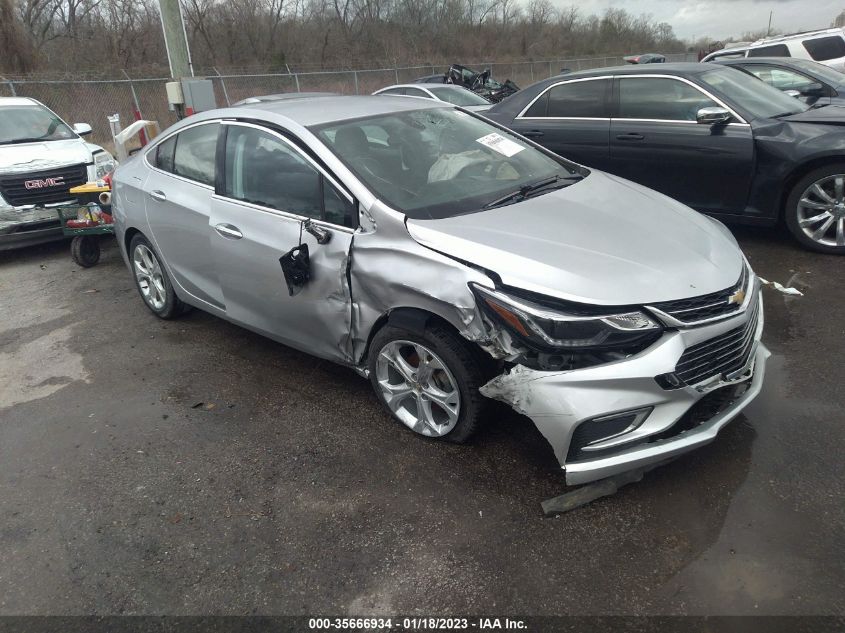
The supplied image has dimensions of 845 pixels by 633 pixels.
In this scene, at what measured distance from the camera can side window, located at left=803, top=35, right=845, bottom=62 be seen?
501 inches

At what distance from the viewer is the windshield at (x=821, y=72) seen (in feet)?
28.3

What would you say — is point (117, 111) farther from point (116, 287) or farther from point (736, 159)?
point (736, 159)

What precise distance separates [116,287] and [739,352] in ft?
18.5

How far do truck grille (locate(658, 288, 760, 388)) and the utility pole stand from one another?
8.72 metres

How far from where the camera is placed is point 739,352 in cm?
285

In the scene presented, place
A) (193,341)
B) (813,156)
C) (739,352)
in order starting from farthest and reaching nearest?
(813,156) < (193,341) < (739,352)

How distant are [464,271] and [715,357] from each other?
1.15 m

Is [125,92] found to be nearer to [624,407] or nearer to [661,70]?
[661,70]

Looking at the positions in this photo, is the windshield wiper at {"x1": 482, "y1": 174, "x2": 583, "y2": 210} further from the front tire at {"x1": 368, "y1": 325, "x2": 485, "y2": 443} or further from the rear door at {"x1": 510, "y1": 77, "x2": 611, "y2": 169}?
the rear door at {"x1": 510, "y1": 77, "x2": 611, "y2": 169}

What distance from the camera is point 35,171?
284 inches

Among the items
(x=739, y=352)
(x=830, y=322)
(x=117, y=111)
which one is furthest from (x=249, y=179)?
(x=117, y=111)

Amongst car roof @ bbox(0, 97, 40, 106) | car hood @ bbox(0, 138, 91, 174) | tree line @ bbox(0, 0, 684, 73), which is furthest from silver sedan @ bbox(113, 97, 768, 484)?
tree line @ bbox(0, 0, 684, 73)

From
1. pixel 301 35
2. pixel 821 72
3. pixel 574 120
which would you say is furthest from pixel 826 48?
pixel 301 35

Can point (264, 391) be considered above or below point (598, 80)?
below
